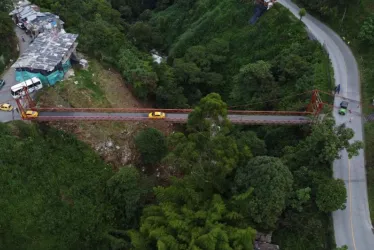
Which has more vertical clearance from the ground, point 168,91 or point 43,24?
point 43,24

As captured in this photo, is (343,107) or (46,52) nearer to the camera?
(343,107)

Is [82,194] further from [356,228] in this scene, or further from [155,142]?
[356,228]

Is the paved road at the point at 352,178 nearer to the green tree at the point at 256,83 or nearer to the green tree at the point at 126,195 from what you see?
the green tree at the point at 256,83

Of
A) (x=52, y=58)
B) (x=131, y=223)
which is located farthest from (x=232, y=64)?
(x=131, y=223)

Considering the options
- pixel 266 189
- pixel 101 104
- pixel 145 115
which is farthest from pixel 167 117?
pixel 266 189

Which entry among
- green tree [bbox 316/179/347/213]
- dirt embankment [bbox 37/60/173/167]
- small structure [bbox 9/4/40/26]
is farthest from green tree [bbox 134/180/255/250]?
small structure [bbox 9/4/40/26]

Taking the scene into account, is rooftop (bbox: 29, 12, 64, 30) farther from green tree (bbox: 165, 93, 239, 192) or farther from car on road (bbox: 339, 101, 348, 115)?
car on road (bbox: 339, 101, 348, 115)

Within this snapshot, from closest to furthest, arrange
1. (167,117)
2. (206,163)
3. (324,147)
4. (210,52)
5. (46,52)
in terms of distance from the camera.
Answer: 1. (206,163)
2. (324,147)
3. (167,117)
4. (46,52)
5. (210,52)

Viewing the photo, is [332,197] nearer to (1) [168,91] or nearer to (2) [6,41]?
(1) [168,91]

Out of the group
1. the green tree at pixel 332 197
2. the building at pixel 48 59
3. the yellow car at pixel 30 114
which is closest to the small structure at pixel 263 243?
the green tree at pixel 332 197
